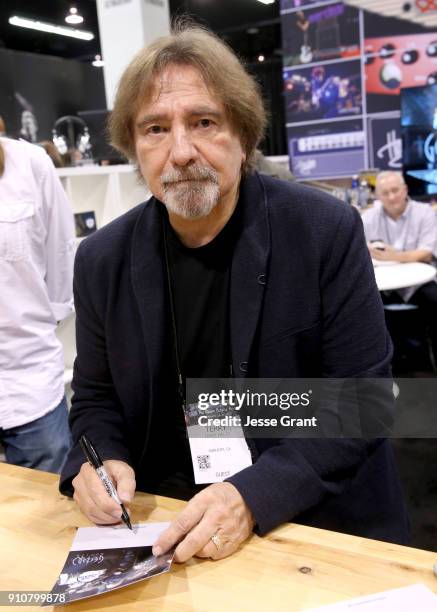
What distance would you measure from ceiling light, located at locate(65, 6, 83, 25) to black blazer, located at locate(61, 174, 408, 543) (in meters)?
12.7

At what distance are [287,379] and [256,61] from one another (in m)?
16.1

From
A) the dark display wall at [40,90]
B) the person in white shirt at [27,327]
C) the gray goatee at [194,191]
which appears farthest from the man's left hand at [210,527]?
the dark display wall at [40,90]

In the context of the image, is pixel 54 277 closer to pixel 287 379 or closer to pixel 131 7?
pixel 287 379

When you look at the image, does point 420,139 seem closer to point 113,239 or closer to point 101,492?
point 113,239

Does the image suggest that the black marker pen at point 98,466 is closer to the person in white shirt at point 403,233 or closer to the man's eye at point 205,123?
the man's eye at point 205,123

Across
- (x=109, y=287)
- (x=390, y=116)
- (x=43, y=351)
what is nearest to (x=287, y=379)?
(x=109, y=287)

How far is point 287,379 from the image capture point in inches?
51.1

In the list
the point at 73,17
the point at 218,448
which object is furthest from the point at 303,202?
the point at 73,17

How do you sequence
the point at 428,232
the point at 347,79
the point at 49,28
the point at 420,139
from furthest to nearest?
the point at 49,28 → the point at 347,79 → the point at 420,139 → the point at 428,232

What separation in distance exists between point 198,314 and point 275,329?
200 millimetres

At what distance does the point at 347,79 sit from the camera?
7.67 m

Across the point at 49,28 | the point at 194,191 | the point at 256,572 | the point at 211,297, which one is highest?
the point at 49,28

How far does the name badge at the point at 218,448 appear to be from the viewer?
124 centimetres

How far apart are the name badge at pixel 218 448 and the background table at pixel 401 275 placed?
231cm
